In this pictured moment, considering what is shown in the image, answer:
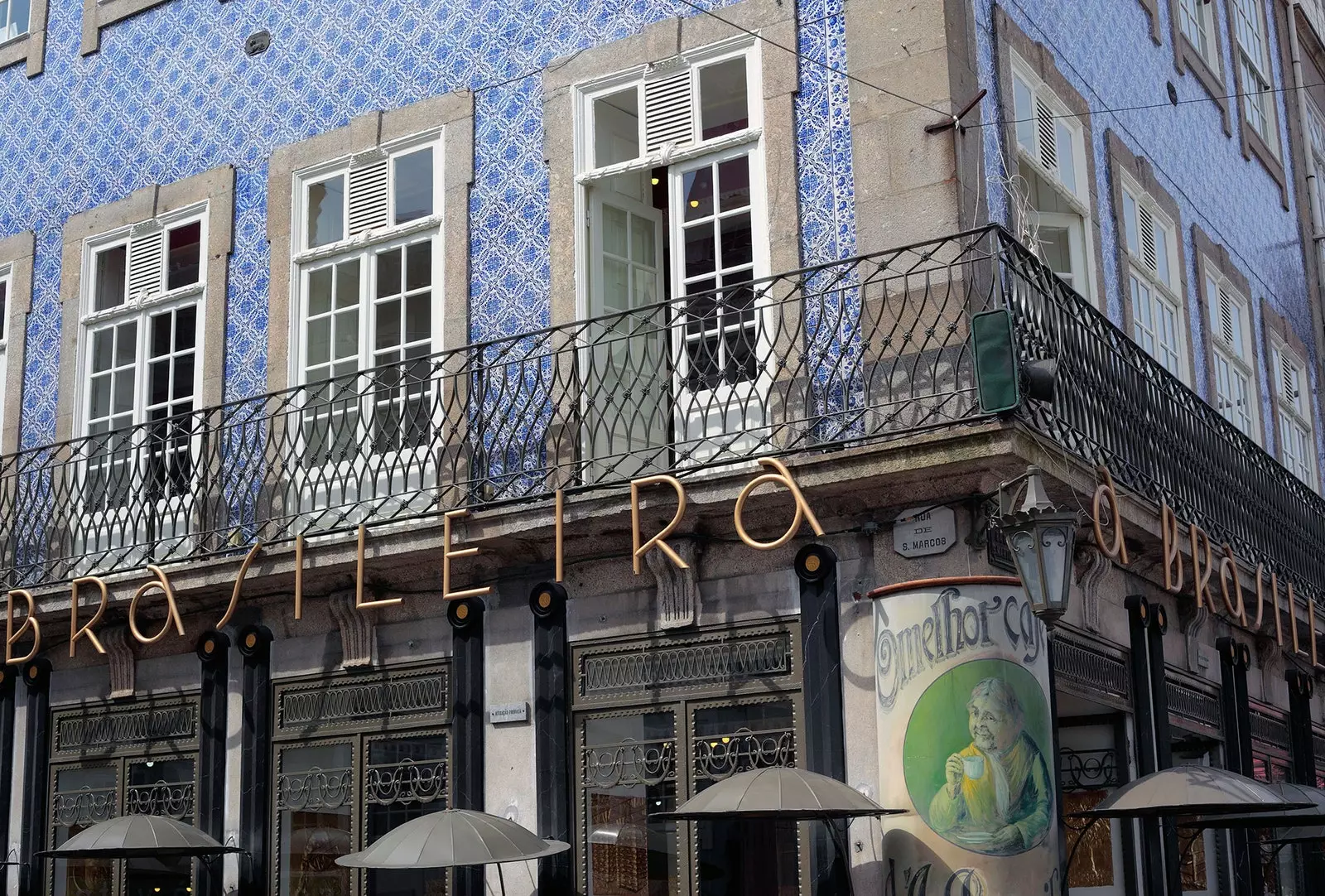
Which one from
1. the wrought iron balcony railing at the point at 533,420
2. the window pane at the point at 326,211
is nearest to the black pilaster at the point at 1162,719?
the wrought iron balcony railing at the point at 533,420

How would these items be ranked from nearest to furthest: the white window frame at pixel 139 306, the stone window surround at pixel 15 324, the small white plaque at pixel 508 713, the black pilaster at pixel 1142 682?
the small white plaque at pixel 508 713
the black pilaster at pixel 1142 682
the white window frame at pixel 139 306
the stone window surround at pixel 15 324

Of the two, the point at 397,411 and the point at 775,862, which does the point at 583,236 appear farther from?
the point at 775,862

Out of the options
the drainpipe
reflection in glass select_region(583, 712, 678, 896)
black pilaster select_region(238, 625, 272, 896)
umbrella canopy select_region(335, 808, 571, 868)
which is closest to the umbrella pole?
reflection in glass select_region(583, 712, 678, 896)

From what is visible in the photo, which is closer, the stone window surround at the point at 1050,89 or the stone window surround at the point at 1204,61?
the stone window surround at the point at 1050,89

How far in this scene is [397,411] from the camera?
11594mm

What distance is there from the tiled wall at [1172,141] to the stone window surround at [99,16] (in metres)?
6.34

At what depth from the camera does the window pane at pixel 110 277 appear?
44.1 ft

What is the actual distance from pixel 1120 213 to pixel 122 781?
7.32 meters

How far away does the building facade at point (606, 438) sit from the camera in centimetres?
978

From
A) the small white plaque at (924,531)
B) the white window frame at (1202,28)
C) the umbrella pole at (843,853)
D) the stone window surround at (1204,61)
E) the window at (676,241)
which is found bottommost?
the umbrella pole at (843,853)

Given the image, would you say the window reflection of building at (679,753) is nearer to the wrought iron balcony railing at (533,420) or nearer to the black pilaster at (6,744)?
the wrought iron balcony railing at (533,420)

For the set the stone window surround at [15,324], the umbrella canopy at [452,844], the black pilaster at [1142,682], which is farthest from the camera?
the stone window surround at [15,324]

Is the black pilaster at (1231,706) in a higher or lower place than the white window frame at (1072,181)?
lower

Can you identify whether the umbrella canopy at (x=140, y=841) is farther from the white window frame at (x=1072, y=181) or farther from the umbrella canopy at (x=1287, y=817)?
the white window frame at (x=1072, y=181)
